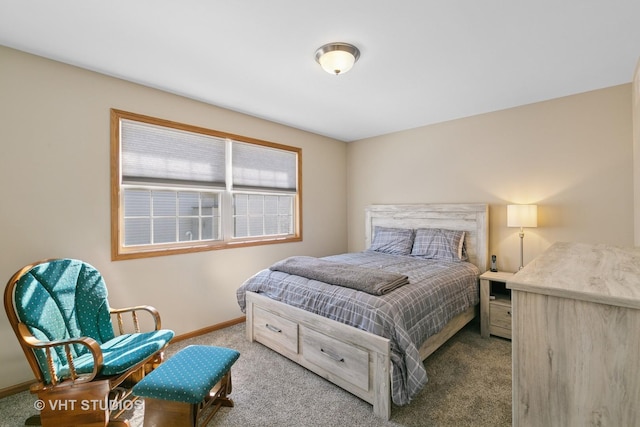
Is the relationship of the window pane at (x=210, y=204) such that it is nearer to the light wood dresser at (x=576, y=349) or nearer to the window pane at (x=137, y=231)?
the window pane at (x=137, y=231)

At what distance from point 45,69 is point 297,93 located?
200cm

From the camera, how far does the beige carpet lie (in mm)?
1773

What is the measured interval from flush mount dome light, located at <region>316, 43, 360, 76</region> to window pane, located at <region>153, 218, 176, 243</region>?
7.01ft

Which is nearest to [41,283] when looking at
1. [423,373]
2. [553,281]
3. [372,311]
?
[372,311]

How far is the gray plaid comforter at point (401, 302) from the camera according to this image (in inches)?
69.8

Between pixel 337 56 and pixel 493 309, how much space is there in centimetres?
281

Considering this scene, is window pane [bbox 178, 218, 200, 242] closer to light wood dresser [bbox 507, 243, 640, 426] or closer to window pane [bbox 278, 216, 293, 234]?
window pane [bbox 278, 216, 293, 234]

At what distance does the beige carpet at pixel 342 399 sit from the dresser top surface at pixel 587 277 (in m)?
1.21

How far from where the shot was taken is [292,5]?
162cm

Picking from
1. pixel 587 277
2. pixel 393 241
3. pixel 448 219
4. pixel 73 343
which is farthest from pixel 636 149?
pixel 73 343

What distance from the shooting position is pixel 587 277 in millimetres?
917

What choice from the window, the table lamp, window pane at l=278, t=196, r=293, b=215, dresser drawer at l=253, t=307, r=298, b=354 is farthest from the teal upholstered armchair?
the table lamp

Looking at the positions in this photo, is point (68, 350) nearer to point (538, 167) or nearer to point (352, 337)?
point (352, 337)

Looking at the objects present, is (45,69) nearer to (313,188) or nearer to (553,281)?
(313,188)
